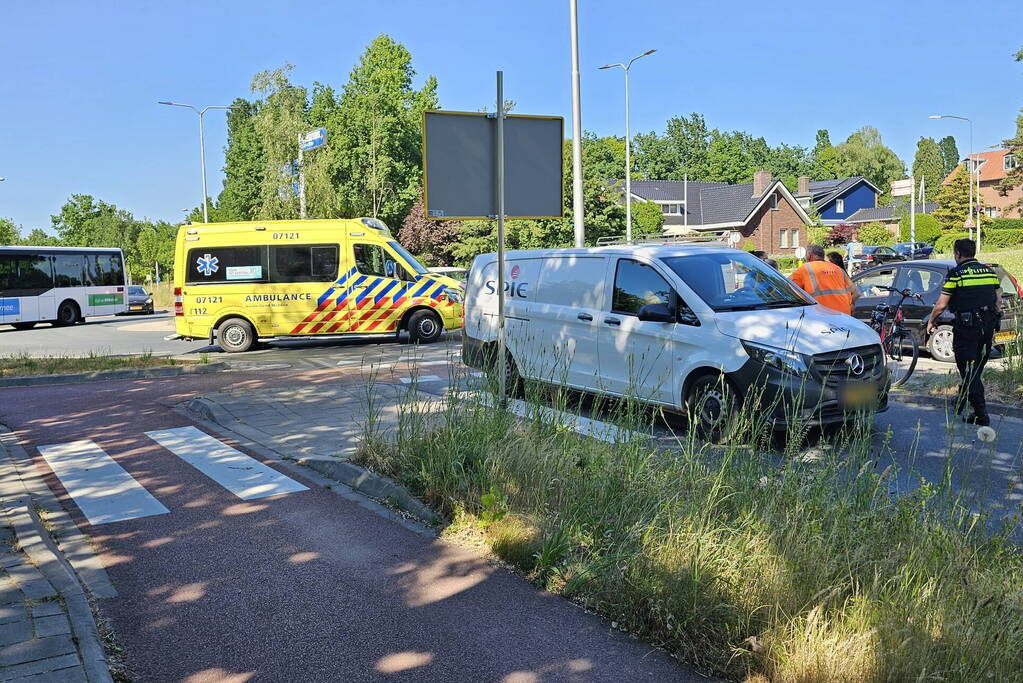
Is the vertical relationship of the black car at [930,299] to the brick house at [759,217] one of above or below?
below

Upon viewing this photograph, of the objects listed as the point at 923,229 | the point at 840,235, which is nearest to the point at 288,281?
the point at 840,235

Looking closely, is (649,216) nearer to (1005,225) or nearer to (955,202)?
(1005,225)

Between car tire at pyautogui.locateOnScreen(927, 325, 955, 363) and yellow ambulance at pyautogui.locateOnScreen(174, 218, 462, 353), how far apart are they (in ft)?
31.2

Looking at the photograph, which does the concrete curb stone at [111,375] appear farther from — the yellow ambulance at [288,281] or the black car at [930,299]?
the black car at [930,299]

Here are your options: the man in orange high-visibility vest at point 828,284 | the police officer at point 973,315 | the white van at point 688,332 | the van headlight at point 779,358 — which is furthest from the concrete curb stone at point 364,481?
the man in orange high-visibility vest at point 828,284

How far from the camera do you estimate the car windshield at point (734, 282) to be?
27.8 feet

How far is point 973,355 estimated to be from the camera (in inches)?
344

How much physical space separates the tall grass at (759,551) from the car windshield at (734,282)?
9.74 feet

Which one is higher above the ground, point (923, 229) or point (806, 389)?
point (923, 229)

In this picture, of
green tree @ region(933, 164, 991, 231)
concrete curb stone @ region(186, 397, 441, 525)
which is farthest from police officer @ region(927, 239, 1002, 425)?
green tree @ region(933, 164, 991, 231)

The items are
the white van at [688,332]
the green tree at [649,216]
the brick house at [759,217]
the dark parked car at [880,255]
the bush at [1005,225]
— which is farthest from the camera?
the brick house at [759,217]

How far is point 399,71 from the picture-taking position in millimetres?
54969

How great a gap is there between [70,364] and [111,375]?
1.11 m

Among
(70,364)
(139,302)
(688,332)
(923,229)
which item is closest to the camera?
(688,332)
